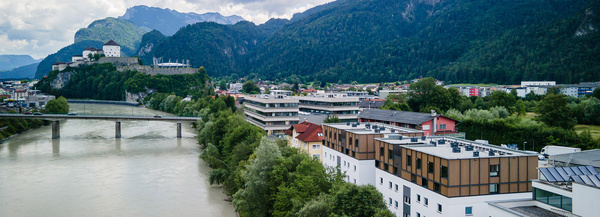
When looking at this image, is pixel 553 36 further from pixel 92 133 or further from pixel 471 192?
pixel 471 192

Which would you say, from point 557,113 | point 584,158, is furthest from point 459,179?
point 557,113

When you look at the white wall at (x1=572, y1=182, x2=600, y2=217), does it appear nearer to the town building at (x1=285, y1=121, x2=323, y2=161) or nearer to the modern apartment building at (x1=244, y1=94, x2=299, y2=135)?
the town building at (x1=285, y1=121, x2=323, y2=161)

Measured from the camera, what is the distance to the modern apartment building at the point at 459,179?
15438 mm

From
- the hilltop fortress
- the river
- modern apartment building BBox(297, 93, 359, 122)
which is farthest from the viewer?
the hilltop fortress

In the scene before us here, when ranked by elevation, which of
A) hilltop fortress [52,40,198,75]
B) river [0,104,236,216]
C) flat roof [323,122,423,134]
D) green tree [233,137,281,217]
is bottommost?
river [0,104,236,216]

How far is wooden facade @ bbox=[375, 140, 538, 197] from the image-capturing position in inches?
606

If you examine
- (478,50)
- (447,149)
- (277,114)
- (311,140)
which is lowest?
(311,140)

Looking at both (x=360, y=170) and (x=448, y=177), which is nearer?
(x=448, y=177)

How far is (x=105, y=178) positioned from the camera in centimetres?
3241

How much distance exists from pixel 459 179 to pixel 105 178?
25.9 m

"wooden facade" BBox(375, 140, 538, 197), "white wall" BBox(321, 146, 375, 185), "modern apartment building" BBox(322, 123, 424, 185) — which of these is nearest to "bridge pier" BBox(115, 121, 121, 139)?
"modern apartment building" BBox(322, 123, 424, 185)

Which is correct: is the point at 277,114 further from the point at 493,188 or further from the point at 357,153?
the point at 493,188

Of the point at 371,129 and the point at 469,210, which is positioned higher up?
the point at 371,129

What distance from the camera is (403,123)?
35656 mm
